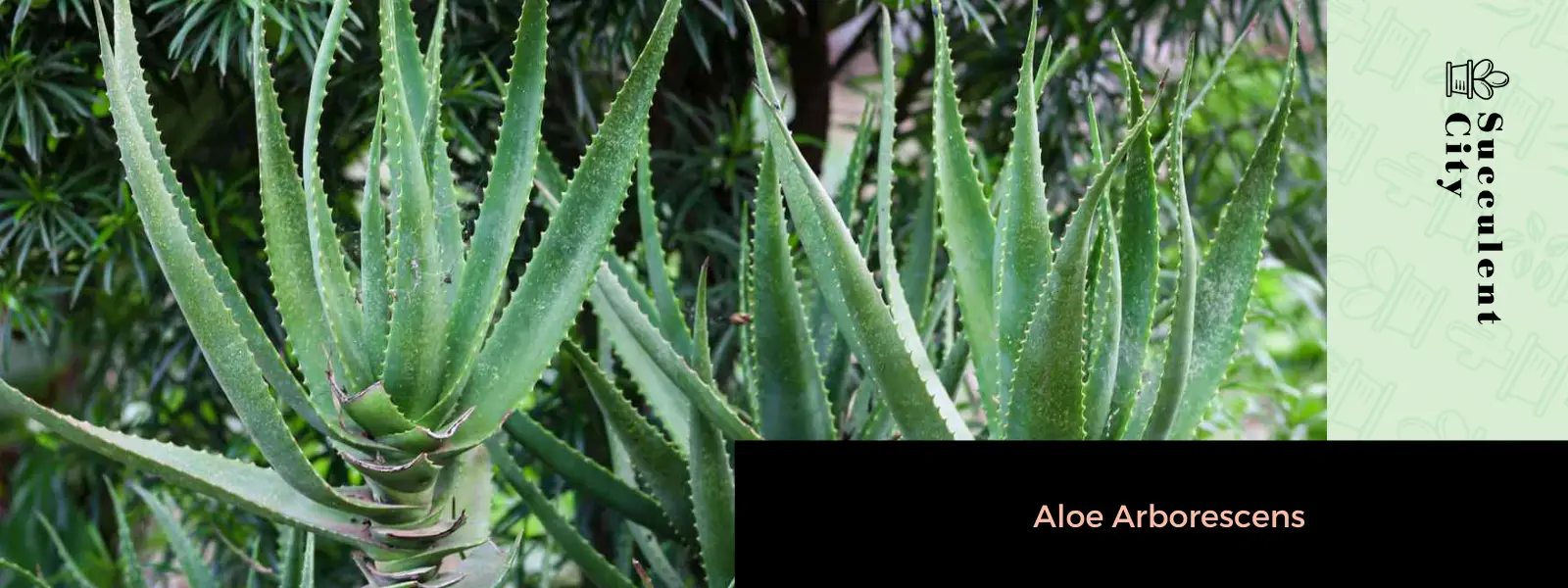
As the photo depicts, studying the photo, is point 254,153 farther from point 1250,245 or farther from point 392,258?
point 1250,245

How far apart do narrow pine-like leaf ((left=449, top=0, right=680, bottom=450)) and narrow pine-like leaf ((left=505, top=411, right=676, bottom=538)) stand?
13 centimetres

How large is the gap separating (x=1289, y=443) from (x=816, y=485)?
0.63 ft

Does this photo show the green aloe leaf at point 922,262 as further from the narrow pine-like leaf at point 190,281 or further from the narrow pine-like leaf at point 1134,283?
the narrow pine-like leaf at point 190,281

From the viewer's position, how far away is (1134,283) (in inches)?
25.3

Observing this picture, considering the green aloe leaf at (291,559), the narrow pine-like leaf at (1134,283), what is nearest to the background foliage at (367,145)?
the green aloe leaf at (291,559)

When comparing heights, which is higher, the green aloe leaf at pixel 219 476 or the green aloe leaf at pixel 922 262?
the green aloe leaf at pixel 922 262

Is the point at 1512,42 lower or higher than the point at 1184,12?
lower

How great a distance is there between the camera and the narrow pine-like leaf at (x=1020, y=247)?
587 mm

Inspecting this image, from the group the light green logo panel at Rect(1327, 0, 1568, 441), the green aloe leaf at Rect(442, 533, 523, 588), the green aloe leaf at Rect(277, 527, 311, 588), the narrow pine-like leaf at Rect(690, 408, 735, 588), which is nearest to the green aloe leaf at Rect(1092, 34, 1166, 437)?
the light green logo panel at Rect(1327, 0, 1568, 441)

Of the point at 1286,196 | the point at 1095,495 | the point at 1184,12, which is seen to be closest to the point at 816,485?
the point at 1095,495

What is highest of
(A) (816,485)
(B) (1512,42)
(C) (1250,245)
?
(B) (1512,42)

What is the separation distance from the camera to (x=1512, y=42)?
63 cm

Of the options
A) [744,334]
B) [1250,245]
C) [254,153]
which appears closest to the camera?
[1250,245]

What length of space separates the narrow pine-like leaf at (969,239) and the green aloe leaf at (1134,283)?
0.06 m
